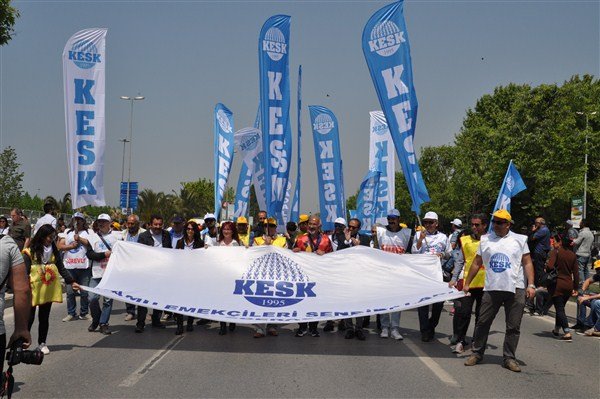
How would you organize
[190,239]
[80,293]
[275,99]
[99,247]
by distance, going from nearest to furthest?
[99,247], [190,239], [80,293], [275,99]

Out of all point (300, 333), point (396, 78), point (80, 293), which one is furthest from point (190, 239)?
point (396, 78)

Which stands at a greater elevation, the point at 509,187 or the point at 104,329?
the point at 509,187

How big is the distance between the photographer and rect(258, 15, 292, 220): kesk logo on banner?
8.89 m

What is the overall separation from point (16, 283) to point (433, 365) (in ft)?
18.4

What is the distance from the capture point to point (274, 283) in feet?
31.7

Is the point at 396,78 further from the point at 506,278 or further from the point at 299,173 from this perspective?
the point at 299,173

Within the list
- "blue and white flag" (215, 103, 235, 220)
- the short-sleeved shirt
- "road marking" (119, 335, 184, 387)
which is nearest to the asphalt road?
"road marking" (119, 335, 184, 387)

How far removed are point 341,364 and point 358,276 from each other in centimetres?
200

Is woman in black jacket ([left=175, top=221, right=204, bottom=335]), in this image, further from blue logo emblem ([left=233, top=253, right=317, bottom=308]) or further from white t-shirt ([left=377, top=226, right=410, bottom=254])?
white t-shirt ([left=377, top=226, right=410, bottom=254])

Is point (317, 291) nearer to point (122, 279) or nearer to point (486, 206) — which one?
point (122, 279)

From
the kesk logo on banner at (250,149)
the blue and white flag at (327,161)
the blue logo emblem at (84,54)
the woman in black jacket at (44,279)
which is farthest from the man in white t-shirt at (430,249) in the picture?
the kesk logo on banner at (250,149)

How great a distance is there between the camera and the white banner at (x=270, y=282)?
9094 millimetres

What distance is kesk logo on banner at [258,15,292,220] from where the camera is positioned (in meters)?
12.9

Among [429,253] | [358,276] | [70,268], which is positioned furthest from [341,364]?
[70,268]
